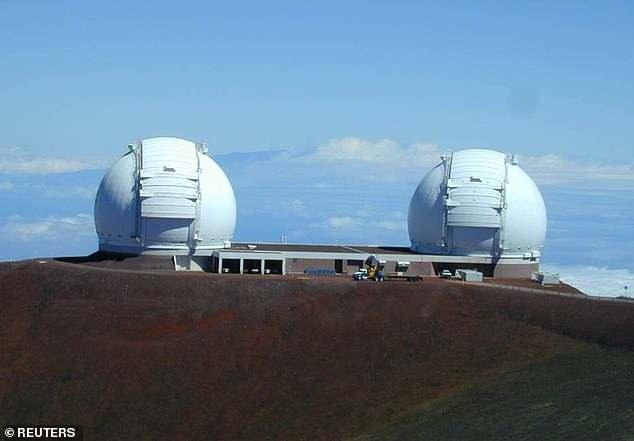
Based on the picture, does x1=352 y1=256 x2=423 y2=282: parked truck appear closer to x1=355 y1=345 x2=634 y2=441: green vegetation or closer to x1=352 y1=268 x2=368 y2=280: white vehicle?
Result: x1=352 y1=268 x2=368 y2=280: white vehicle

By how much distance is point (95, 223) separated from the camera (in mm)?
63812

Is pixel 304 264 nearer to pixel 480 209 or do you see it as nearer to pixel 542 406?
pixel 480 209

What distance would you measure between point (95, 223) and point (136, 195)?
5.35m

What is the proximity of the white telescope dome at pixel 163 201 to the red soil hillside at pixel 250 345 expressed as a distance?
215 inches

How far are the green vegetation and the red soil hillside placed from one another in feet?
4.08

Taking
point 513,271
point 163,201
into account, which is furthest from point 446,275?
point 163,201

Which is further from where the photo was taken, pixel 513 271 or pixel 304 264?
pixel 513 271

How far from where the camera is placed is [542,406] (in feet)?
135

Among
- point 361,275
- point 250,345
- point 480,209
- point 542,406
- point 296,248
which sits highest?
point 480,209

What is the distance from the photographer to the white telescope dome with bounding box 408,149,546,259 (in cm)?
6225

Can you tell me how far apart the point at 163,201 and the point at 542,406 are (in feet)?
88.5

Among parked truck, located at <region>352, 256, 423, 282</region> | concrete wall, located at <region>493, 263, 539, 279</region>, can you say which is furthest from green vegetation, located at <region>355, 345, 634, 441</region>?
concrete wall, located at <region>493, 263, 539, 279</region>

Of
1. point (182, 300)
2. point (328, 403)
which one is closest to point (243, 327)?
point (182, 300)

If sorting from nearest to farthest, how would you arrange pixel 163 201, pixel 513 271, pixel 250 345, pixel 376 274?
1. pixel 250 345
2. pixel 376 274
3. pixel 163 201
4. pixel 513 271
